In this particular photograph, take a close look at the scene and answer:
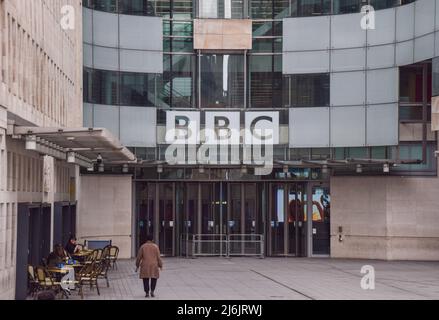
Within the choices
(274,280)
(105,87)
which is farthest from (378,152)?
(105,87)

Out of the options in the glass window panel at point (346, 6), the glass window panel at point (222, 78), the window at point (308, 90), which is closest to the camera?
the glass window panel at point (346, 6)

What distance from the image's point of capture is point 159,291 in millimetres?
27703

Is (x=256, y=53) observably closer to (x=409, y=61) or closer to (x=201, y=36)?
(x=201, y=36)

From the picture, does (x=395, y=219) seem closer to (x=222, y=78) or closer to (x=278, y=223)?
(x=278, y=223)

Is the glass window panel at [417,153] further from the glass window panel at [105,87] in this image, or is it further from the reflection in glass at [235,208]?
the glass window panel at [105,87]

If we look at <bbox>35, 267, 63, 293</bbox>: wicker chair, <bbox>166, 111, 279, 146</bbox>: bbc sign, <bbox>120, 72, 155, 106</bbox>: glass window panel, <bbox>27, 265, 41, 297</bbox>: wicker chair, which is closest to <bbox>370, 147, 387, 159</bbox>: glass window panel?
<bbox>166, 111, 279, 146</bbox>: bbc sign

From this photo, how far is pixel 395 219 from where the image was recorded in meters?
40.8

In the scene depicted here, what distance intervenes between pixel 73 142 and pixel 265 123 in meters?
17.1

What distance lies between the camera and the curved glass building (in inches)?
1604

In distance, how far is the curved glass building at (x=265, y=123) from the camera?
134 feet

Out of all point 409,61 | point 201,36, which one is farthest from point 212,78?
point 409,61

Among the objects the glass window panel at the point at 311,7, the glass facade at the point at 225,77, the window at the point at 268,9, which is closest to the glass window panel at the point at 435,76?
the glass facade at the point at 225,77

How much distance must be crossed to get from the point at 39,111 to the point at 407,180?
18954 mm

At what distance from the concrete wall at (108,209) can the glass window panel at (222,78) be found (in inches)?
212
